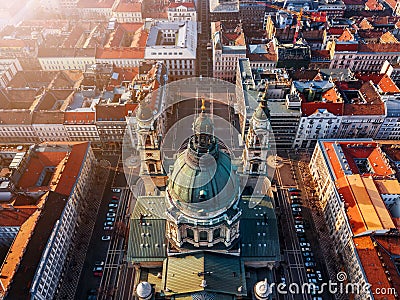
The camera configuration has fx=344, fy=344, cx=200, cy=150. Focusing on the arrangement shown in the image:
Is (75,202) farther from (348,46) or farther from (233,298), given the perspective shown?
(348,46)

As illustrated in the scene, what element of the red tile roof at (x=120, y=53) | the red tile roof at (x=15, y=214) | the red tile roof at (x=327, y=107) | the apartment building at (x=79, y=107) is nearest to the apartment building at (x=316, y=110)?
the red tile roof at (x=327, y=107)

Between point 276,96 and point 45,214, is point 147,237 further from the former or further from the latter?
point 276,96

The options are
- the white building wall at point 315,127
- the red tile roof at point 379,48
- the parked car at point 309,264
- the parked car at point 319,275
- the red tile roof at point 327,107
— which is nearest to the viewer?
the parked car at point 319,275

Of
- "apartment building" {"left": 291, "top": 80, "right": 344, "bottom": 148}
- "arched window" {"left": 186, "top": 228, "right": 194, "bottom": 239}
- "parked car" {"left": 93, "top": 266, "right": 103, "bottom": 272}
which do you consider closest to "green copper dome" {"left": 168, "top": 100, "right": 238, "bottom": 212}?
"arched window" {"left": 186, "top": 228, "right": 194, "bottom": 239}

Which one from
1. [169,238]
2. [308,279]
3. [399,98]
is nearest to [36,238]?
[169,238]

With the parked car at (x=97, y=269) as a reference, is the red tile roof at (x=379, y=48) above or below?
above

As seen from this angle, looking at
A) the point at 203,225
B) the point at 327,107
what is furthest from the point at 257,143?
the point at 327,107

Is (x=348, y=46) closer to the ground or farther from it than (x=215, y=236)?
farther from it

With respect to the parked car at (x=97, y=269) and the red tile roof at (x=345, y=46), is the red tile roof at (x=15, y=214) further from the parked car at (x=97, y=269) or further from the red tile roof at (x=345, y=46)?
the red tile roof at (x=345, y=46)
